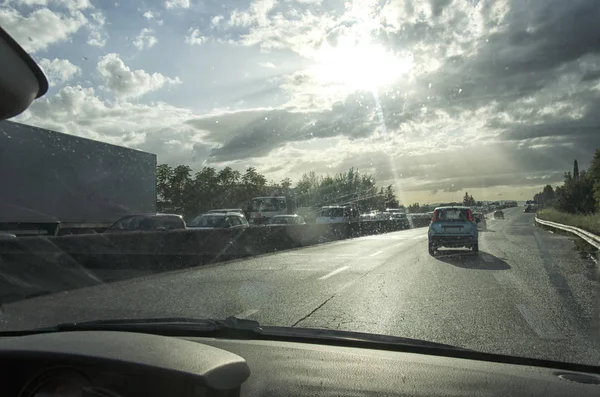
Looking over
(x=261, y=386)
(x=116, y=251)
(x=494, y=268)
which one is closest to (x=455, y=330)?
(x=261, y=386)

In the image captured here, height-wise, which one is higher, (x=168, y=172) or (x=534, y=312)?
(x=168, y=172)

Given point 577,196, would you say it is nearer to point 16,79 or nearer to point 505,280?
point 505,280

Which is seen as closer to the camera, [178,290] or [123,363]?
[123,363]

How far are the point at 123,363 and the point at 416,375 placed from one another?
156 cm

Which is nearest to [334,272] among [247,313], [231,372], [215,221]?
[247,313]

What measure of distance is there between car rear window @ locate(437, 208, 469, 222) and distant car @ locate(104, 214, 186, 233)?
9.40m

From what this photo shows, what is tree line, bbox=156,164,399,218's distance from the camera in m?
65.2

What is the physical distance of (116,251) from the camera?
12961mm

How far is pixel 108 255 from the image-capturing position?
12.7 m

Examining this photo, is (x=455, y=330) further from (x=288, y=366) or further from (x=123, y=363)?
(x=123, y=363)

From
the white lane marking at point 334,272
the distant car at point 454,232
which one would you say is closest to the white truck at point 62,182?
the white lane marking at point 334,272

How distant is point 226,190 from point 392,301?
221 feet

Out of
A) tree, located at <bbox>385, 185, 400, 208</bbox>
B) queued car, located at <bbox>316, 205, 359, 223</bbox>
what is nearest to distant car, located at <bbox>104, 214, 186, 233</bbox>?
queued car, located at <bbox>316, 205, 359, 223</bbox>

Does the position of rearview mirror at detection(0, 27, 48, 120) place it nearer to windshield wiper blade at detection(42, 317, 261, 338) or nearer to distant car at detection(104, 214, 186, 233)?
windshield wiper blade at detection(42, 317, 261, 338)
